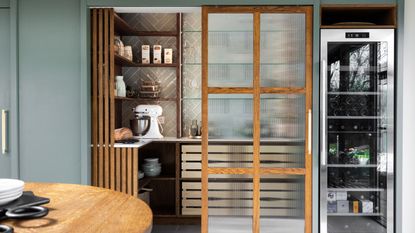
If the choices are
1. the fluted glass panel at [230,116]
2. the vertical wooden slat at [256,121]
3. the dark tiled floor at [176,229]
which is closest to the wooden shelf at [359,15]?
the vertical wooden slat at [256,121]

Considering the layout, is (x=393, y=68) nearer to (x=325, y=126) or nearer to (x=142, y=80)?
(x=325, y=126)

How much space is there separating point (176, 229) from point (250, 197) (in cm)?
132

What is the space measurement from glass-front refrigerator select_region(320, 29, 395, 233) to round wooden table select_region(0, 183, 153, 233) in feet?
7.00

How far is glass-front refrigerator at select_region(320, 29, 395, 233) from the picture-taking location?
10.6ft

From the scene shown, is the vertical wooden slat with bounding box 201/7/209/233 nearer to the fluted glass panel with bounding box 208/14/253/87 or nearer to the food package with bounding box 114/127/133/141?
the fluted glass panel with bounding box 208/14/253/87

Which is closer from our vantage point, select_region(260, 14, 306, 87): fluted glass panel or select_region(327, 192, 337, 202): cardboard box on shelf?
select_region(260, 14, 306, 87): fluted glass panel

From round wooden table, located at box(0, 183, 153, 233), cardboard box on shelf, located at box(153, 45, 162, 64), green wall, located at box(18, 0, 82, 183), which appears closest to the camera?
round wooden table, located at box(0, 183, 153, 233)

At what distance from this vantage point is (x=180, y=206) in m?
4.39

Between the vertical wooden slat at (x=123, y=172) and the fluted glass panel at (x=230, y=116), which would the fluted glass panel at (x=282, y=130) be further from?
A: the vertical wooden slat at (x=123, y=172)

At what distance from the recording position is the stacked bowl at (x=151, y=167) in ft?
14.4

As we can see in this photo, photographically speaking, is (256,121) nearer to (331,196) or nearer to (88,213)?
(331,196)

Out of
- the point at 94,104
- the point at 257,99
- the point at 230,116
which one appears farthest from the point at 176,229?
the point at 257,99

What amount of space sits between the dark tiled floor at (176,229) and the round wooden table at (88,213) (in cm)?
258

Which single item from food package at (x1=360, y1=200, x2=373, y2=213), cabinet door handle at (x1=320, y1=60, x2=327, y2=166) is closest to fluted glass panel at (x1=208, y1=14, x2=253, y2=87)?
cabinet door handle at (x1=320, y1=60, x2=327, y2=166)
